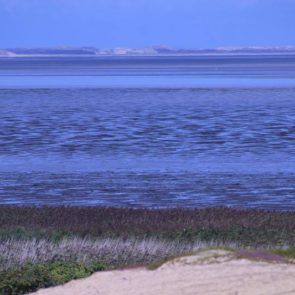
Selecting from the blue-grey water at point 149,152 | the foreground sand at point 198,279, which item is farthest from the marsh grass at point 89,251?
the blue-grey water at point 149,152

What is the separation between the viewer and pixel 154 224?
1709 cm

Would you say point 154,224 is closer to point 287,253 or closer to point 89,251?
point 89,251

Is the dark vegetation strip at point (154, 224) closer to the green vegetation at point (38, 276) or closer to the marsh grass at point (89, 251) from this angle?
the marsh grass at point (89, 251)

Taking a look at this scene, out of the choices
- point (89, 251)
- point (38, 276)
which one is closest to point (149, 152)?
point (89, 251)

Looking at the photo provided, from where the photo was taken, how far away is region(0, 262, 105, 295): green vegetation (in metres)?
11.9

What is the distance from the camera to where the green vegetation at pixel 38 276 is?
470 inches

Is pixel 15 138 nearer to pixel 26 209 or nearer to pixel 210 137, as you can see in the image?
pixel 210 137

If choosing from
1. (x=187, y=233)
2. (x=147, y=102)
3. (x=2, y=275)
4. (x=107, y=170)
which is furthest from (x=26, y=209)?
(x=147, y=102)

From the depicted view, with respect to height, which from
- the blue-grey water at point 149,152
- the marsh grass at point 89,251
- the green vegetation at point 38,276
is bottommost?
the blue-grey water at point 149,152

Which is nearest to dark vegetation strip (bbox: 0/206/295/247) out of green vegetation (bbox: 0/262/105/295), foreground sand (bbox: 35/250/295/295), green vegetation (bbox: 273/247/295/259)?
green vegetation (bbox: 0/262/105/295)

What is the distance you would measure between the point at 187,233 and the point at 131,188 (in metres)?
7.82

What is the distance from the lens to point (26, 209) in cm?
1902

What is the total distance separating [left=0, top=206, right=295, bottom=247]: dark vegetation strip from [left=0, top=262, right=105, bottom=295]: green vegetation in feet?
9.28

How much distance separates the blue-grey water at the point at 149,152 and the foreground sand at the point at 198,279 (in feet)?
32.7
